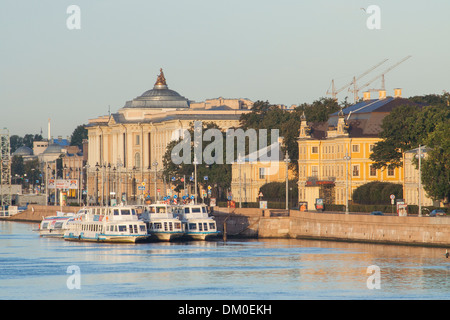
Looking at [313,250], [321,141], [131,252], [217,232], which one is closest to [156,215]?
[217,232]

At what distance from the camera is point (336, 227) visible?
120m

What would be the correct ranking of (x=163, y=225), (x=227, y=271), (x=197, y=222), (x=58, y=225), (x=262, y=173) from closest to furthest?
(x=227, y=271), (x=163, y=225), (x=197, y=222), (x=58, y=225), (x=262, y=173)

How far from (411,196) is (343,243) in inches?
800

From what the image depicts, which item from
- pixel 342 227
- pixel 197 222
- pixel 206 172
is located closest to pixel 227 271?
pixel 342 227

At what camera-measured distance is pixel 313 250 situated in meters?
113

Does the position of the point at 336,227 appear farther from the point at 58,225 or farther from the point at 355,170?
the point at 58,225

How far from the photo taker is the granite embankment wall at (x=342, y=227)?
350 ft

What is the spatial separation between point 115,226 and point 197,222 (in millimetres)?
8629

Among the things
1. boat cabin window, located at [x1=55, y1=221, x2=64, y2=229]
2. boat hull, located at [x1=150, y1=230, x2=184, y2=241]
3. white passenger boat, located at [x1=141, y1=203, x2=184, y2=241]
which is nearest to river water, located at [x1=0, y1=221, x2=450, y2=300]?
boat hull, located at [x1=150, y1=230, x2=184, y2=241]

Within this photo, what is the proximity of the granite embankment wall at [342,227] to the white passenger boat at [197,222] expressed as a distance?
455 cm

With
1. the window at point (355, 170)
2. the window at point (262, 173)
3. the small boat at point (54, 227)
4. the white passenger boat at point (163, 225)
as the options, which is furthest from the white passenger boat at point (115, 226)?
the window at point (262, 173)

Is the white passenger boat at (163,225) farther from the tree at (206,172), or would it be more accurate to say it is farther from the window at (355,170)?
the tree at (206,172)

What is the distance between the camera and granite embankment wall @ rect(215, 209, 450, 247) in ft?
350
